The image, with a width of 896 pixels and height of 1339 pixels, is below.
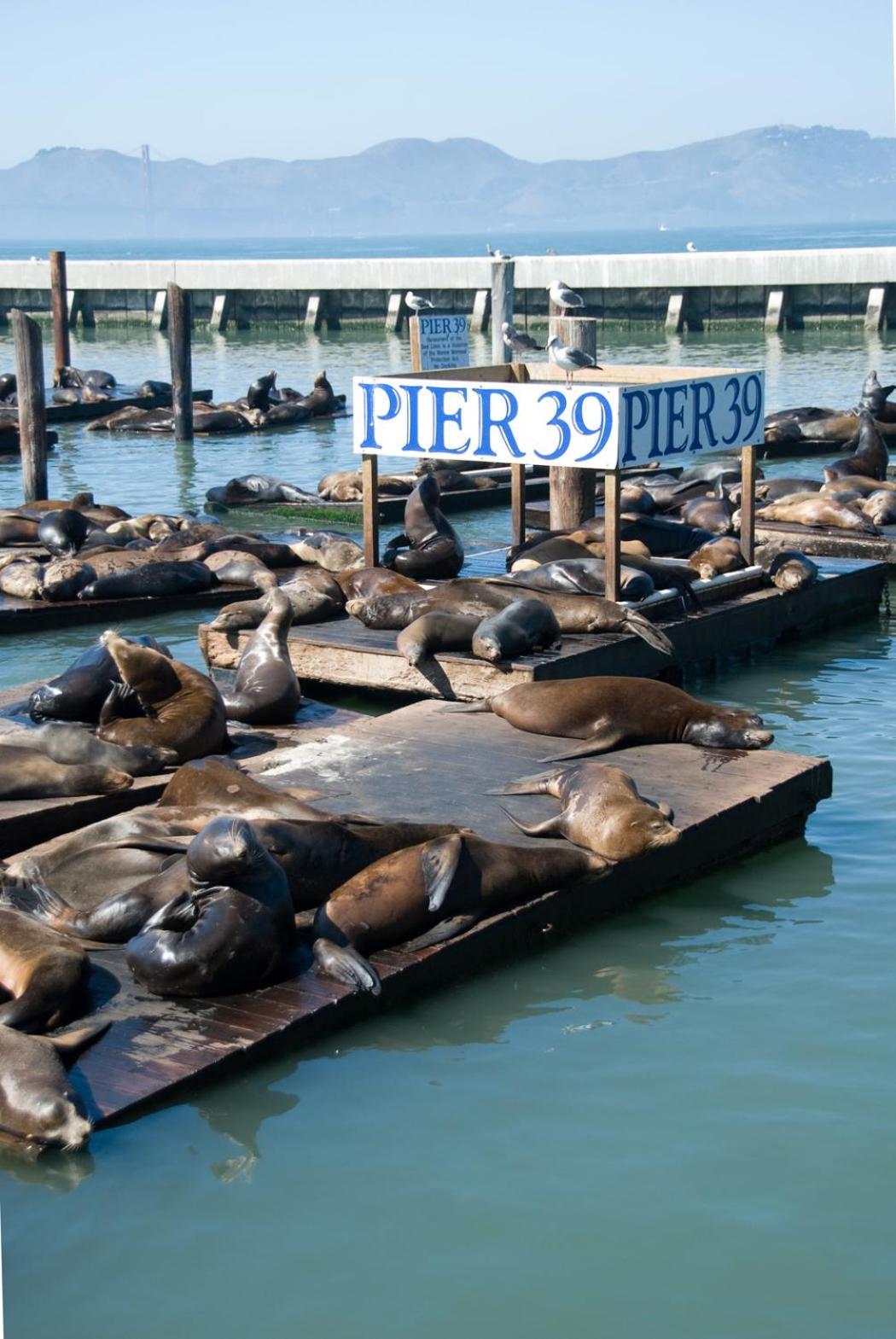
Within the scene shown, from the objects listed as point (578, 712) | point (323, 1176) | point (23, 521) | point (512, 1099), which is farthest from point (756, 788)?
point (23, 521)

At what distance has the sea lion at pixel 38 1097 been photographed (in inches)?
171

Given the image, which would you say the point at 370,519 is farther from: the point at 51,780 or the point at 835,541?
the point at 51,780

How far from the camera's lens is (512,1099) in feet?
15.8

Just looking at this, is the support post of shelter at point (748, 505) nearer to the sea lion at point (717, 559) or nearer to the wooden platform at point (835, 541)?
the sea lion at point (717, 559)

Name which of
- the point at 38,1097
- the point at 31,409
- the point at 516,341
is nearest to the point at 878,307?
the point at 516,341

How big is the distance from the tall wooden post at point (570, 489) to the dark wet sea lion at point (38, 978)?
763 cm

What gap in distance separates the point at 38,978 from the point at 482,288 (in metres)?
37.6

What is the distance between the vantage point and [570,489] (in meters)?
12.2

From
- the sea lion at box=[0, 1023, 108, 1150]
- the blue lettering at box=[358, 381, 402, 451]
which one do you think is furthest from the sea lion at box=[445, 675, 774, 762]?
the blue lettering at box=[358, 381, 402, 451]

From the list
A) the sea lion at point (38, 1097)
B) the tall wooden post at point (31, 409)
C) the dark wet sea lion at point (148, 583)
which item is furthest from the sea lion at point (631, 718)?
Result: the tall wooden post at point (31, 409)

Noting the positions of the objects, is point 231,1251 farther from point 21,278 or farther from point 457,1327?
point 21,278

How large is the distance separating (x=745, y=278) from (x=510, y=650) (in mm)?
32515

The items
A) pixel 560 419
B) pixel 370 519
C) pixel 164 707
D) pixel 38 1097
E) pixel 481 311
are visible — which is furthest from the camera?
pixel 481 311

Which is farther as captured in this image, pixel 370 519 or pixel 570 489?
pixel 570 489
